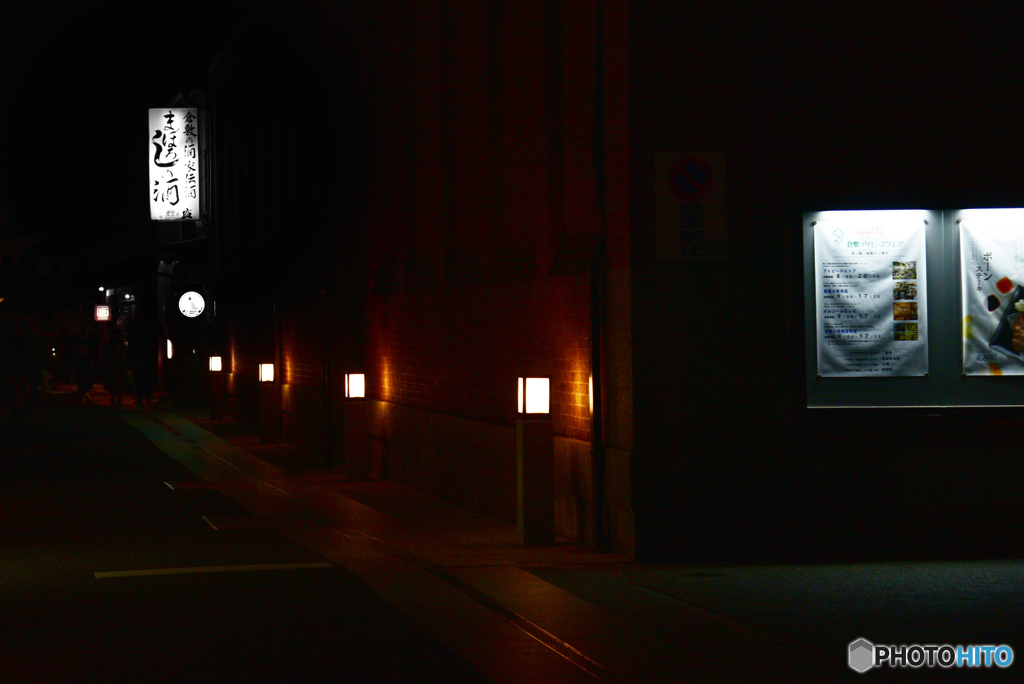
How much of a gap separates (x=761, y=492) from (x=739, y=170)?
9.29ft

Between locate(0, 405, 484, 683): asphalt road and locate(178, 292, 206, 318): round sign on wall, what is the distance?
20483 millimetres

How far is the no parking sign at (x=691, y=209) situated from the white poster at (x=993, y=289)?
229 cm

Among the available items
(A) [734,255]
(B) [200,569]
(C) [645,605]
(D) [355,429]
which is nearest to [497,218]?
(A) [734,255]

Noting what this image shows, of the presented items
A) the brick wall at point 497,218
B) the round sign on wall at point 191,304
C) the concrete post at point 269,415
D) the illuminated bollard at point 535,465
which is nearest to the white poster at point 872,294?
the brick wall at point 497,218

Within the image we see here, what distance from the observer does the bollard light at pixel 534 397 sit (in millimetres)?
12625

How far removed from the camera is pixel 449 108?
56.9ft

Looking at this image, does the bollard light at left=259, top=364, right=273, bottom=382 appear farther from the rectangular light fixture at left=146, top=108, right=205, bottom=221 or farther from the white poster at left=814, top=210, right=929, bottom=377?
the white poster at left=814, top=210, right=929, bottom=377

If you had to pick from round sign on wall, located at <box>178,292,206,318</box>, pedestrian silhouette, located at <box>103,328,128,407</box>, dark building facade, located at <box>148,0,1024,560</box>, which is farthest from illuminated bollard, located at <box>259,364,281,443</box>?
pedestrian silhouette, located at <box>103,328,128,407</box>

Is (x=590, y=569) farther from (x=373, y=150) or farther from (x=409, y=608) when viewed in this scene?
(x=373, y=150)

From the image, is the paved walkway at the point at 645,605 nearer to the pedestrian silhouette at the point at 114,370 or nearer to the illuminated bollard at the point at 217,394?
the illuminated bollard at the point at 217,394

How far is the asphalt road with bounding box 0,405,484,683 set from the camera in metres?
7.68

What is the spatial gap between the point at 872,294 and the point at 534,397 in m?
3.26

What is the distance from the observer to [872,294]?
1188cm

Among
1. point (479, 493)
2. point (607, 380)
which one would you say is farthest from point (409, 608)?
point (479, 493)
